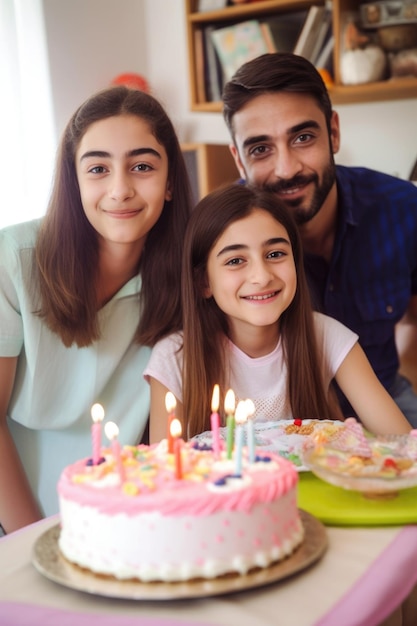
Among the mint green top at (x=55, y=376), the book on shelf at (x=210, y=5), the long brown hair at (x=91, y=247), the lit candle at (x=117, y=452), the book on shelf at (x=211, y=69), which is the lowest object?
the mint green top at (x=55, y=376)

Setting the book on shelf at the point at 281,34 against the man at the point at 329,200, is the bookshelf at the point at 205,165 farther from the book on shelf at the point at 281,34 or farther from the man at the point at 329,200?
the man at the point at 329,200

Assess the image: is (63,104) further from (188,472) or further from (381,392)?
(188,472)

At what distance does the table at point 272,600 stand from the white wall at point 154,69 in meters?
2.77

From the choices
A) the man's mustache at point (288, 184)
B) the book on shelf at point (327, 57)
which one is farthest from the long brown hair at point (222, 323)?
the book on shelf at point (327, 57)

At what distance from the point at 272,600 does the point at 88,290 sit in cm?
111

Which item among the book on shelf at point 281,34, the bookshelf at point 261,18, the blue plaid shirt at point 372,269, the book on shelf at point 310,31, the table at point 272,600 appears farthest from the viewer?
the book on shelf at point 281,34

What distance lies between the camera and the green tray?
1.18 m

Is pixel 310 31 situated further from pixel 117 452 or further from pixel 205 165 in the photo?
pixel 117 452

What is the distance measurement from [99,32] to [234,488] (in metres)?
3.30

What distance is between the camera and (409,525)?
1.18m

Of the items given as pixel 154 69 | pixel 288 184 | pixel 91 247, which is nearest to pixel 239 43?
pixel 154 69

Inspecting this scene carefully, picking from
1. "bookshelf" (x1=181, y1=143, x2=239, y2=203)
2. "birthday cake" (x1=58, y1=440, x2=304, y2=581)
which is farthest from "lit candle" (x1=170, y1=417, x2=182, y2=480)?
"bookshelf" (x1=181, y1=143, x2=239, y2=203)

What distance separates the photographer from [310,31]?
11.3 ft

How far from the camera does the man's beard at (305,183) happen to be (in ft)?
7.41
